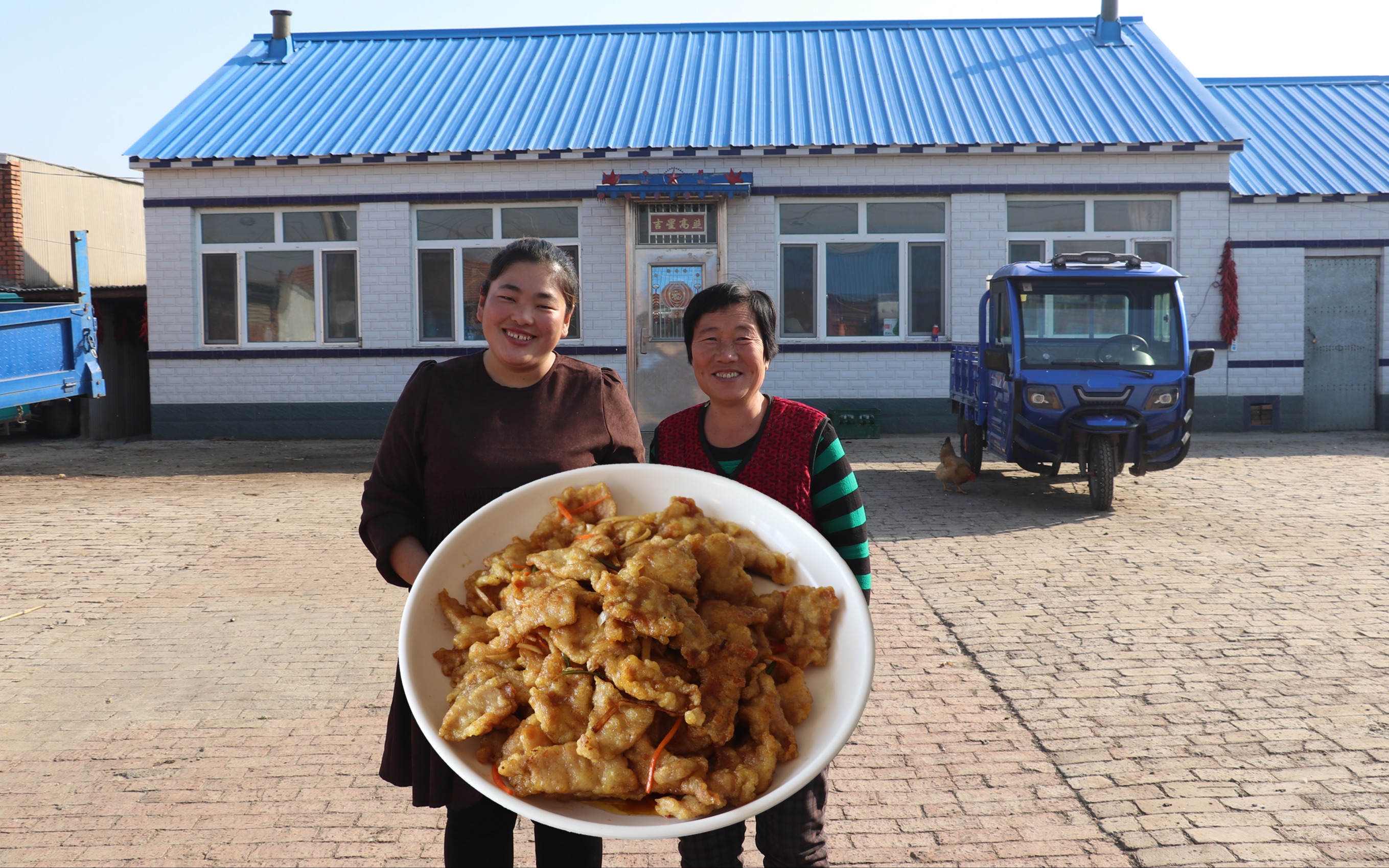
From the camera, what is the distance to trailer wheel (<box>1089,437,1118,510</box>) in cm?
997

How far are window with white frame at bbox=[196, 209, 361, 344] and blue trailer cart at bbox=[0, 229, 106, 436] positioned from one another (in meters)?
3.32

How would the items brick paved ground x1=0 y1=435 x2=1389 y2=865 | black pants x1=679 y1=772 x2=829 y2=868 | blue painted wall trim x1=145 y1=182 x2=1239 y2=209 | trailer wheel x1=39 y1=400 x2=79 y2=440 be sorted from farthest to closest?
trailer wheel x1=39 y1=400 x2=79 y2=440 → blue painted wall trim x1=145 y1=182 x2=1239 y2=209 → brick paved ground x1=0 y1=435 x2=1389 y2=865 → black pants x1=679 y1=772 x2=829 y2=868

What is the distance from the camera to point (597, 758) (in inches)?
80.3

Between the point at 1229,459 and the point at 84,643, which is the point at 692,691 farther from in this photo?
the point at 1229,459

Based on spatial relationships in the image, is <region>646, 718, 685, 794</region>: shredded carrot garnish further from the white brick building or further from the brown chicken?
the white brick building

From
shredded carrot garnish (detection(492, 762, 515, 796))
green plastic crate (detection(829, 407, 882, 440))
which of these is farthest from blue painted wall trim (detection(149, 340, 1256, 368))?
shredded carrot garnish (detection(492, 762, 515, 796))

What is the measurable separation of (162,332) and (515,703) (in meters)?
16.9

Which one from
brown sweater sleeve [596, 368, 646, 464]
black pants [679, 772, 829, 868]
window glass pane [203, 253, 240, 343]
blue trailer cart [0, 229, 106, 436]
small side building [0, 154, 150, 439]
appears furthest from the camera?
small side building [0, 154, 150, 439]

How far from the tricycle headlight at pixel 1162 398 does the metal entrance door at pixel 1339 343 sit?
8362 mm

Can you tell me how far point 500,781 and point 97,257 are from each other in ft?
87.6

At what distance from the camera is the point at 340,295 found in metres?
16.9

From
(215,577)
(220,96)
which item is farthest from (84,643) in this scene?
(220,96)

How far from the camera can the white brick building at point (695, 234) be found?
1617 cm

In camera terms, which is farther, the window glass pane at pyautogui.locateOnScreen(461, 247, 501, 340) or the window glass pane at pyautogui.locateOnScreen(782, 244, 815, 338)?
the window glass pane at pyautogui.locateOnScreen(461, 247, 501, 340)
